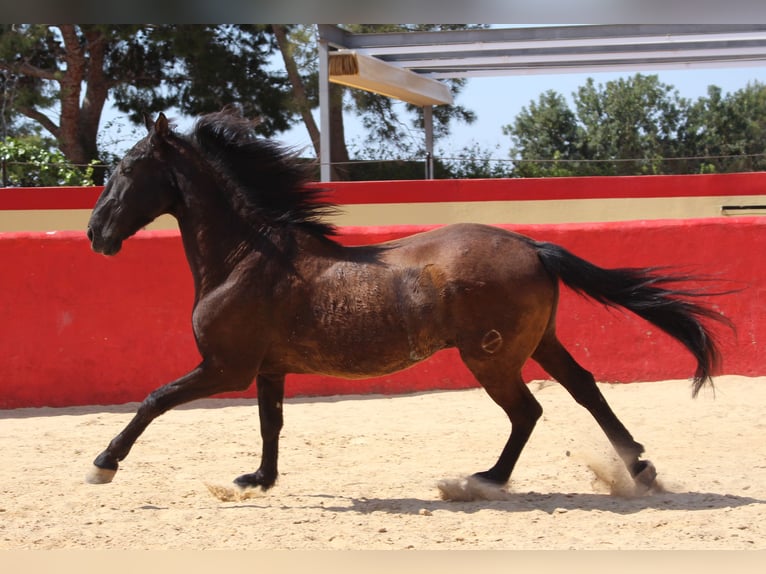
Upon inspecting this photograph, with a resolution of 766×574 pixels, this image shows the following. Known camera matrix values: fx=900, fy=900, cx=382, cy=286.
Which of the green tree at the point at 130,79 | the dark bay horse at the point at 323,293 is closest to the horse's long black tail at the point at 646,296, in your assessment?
the dark bay horse at the point at 323,293

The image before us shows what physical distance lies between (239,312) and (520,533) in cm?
180

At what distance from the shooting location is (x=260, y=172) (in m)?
5.07

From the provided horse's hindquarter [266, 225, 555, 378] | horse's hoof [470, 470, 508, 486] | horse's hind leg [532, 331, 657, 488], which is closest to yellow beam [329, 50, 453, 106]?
horse's hindquarter [266, 225, 555, 378]

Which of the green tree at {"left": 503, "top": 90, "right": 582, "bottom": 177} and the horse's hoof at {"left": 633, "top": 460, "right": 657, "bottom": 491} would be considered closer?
the horse's hoof at {"left": 633, "top": 460, "right": 657, "bottom": 491}

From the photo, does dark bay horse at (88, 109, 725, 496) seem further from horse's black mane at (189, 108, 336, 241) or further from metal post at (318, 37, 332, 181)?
metal post at (318, 37, 332, 181)

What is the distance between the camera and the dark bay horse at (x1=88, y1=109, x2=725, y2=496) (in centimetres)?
454

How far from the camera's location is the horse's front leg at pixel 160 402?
4.56 metres

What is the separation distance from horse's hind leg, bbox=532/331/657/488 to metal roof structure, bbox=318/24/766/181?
7479mm

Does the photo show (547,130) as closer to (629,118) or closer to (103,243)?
(629,118)

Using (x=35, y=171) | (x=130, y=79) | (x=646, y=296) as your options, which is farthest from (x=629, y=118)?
(x=646, y=296)

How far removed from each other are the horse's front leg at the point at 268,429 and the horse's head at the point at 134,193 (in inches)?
43.0

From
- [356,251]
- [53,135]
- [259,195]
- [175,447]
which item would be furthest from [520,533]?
[53,135]

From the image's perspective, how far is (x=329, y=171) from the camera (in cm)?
1257

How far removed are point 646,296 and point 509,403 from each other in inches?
36.2
